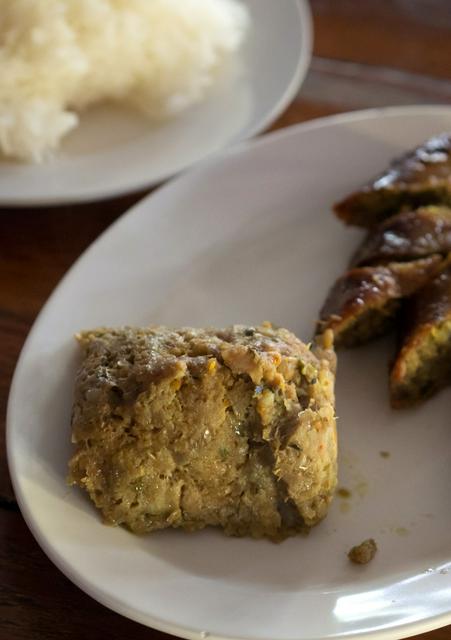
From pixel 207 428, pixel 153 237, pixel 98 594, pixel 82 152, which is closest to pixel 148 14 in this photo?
pixel 82 152

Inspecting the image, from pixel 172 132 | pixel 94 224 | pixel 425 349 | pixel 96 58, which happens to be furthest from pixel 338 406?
pixel 96 58

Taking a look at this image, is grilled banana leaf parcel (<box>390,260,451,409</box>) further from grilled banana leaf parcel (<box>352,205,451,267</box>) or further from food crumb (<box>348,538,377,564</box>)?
food crumb (<box>348,538,377,564</box>)

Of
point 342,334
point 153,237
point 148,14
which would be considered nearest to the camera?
point 342,334

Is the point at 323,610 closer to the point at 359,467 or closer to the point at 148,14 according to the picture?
the point at 359,467

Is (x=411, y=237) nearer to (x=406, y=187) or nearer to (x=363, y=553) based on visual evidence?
(x=406, y=187)

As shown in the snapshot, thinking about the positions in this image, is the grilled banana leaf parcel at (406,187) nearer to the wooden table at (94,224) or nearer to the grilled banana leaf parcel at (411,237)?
the grilled banana leaf parcel at (411,237)

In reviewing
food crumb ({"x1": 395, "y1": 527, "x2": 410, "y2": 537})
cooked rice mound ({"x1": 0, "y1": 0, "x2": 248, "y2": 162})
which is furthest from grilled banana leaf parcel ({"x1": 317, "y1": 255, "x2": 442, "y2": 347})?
cooked rice mound ({"x1": 0, "y1": 0, "x2": 248, "y2": 162})

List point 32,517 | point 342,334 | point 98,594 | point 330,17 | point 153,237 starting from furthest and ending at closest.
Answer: point 330,17, point 153,237, point 342,334, point 32,517, point 98,594
